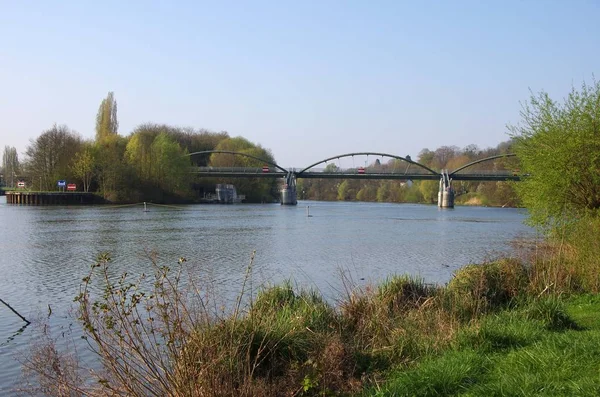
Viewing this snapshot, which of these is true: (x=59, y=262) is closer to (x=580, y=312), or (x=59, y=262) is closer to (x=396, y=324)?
(x=396, y=324)

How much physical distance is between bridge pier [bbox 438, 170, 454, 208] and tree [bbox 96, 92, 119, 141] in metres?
58.0

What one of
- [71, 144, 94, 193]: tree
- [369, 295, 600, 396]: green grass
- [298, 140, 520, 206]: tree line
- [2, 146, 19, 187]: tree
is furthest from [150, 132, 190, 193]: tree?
[369, 295, 600, 396]: green grass

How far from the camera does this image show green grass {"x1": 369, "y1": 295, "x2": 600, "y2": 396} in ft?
19.0

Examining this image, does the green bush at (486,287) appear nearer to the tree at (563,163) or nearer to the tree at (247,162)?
the tree at (563,163)

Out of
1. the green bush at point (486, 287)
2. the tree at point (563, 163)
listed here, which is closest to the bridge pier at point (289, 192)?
the tree at point (563, 163)

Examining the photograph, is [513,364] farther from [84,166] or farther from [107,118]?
[107,118]

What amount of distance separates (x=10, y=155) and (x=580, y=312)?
6500 inches

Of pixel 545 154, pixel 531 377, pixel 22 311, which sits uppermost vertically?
pixel 545 154

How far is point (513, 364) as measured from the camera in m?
6.68

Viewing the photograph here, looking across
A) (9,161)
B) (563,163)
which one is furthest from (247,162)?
(563,163)

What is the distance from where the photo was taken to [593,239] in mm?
14031

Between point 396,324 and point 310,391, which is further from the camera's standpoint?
point 396,324

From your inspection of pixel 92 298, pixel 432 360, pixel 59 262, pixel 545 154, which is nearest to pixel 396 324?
pixel 432 360

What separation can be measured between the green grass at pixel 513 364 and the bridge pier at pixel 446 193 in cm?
9671
